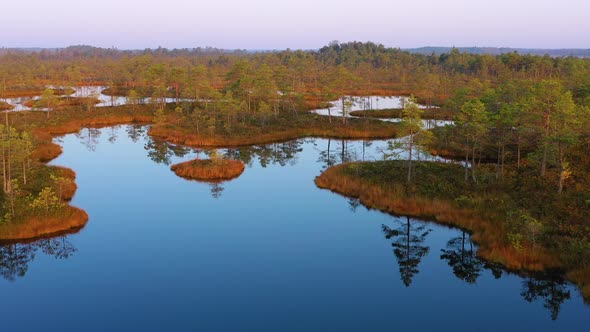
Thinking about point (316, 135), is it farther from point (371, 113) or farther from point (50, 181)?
point (50, 181)

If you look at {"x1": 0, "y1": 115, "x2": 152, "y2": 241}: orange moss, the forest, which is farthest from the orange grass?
{"x1": 0, "y1": 115, "x2": 152, "y2": 241}: orange moss

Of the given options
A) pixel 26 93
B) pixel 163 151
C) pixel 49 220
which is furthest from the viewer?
pixel 26 93

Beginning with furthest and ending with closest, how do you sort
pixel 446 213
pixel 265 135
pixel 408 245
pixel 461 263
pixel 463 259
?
pixel 265 135 → pixel 446 213 → pixel 408 245 → pixel 463 259 → pixel 461 263

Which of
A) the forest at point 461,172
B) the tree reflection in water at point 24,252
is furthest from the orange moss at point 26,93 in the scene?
the tree reflection in water at point 24,252

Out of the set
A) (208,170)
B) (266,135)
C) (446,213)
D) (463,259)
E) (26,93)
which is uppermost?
(26,93)

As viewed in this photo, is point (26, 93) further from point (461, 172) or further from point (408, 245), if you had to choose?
point (408, 245)

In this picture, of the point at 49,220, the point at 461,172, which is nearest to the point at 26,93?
the point at 49,220
